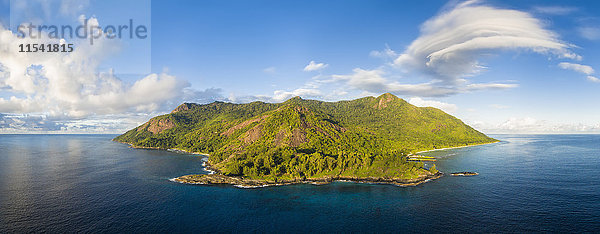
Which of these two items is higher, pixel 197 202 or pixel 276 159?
pixel 276 159

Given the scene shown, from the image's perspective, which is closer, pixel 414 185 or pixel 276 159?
pixel 414 185

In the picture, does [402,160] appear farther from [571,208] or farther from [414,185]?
[571,208]

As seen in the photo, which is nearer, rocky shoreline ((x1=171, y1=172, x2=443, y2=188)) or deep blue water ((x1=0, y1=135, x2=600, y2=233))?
deep blue water ((x1=0, y1=135, x2=600, y2=233))

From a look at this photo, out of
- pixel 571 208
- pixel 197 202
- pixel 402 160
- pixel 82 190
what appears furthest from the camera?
pixel 402 160

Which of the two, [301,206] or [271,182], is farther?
[271,182]

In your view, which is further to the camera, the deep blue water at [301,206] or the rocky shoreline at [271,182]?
the rocky shoreline at [271,182]

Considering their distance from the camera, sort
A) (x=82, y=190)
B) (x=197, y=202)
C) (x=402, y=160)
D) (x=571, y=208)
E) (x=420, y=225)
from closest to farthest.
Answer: (x=420, y=225), (x=571, y=208), (x=197, y=202), (x=82, y=190), (x=402, y=160)

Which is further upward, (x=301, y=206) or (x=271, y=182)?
(x=271, y=182)

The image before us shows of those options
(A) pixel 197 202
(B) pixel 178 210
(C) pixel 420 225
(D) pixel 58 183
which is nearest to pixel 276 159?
(A) pixel 197 202

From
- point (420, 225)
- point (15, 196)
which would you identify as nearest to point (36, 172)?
point (15, 196)
